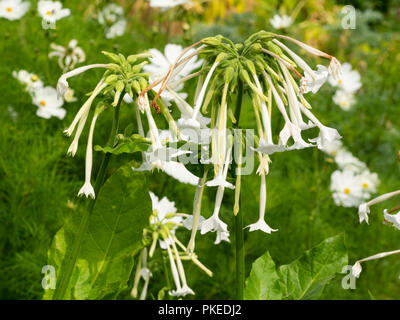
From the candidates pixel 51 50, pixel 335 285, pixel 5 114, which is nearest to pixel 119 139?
A: pixel 335 285

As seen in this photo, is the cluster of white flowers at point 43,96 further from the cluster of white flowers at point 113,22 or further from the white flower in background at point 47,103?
the cluster of white flowers at point 113,22

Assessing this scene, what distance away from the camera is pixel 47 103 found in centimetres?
190

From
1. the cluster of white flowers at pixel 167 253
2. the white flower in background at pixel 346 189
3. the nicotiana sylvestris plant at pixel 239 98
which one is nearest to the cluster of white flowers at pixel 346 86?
the white flower in background at pixel 346 189

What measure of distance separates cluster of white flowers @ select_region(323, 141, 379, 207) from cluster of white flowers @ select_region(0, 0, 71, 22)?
1.15 metres

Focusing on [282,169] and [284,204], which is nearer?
[284,204]

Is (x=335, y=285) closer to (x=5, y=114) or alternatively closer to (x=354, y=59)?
(x=5, y=114)

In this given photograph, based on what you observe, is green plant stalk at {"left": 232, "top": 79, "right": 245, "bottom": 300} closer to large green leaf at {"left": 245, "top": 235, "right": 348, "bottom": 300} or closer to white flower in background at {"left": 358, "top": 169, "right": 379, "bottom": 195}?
large green leaf at {"left": 245, "top": 235, "right": 348, "bottom": 300}

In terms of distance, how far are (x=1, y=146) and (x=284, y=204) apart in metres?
0.98

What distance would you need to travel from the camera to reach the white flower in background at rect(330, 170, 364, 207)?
1.99 m

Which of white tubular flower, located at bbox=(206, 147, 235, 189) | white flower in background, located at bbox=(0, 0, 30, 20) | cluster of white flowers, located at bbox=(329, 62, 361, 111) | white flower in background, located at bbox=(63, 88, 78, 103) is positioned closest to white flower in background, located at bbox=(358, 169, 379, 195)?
cluster of white flowers, located at bbox=(329, 62, 361, 111)

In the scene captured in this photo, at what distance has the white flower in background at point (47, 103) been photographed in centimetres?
184

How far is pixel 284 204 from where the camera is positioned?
1.89m

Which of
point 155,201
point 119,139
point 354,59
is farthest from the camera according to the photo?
point 354,59
